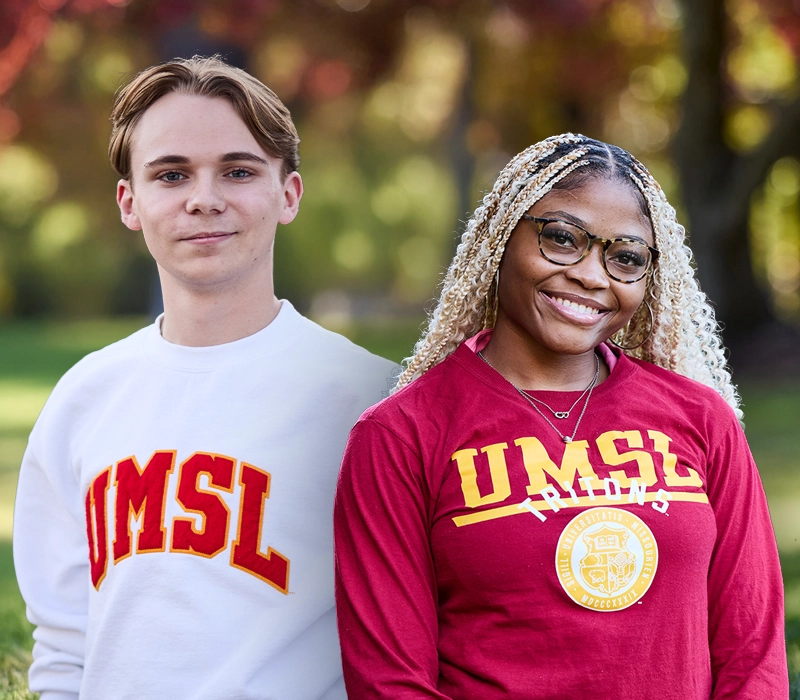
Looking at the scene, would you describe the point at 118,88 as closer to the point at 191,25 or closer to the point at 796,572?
the point at 796,572

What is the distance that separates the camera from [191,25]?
33.7ft

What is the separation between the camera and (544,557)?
2236mm

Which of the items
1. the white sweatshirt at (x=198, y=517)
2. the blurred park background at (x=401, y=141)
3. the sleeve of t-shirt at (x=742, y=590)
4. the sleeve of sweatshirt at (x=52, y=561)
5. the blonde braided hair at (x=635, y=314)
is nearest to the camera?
the sleeve of t-shirt at (x=742, y=590)

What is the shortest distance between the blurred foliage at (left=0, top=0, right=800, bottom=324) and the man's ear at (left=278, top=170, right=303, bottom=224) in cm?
44

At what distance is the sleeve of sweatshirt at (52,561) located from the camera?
111 inches

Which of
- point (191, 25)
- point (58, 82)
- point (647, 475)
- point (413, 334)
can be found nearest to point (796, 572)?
point (647, 475)

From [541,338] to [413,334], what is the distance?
15516 mm

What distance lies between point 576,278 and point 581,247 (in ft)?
0.24

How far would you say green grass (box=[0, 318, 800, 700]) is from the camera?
423 centimetres

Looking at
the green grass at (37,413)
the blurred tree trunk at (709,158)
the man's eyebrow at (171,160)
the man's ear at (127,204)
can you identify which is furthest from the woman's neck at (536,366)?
the blurred tree trunk at (709,158)

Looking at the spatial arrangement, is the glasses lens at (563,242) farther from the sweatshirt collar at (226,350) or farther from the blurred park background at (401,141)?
the sweatshirt collar at (226,350)

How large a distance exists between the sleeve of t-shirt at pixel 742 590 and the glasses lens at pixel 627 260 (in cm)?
42

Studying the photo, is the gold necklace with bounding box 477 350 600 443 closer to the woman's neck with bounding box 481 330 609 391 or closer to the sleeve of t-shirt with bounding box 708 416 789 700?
the woman's neck with bounding box 481 330 609 391

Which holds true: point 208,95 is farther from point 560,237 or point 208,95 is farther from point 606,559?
point 606,559
